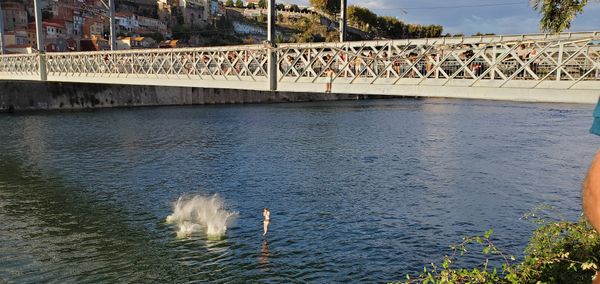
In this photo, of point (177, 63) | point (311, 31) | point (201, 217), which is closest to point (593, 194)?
point (201, 217)

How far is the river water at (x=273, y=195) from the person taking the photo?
1544 centimetres

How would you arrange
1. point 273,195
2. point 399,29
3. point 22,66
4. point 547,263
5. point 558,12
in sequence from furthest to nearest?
point 399,29
point 22,66
point 273,195
point 558,12
point 547,263

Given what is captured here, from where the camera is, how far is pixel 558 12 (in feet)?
38.9

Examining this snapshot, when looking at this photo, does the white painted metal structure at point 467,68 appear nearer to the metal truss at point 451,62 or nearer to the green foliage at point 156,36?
the metal truss at point 451,62

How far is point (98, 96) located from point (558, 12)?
6695 cm

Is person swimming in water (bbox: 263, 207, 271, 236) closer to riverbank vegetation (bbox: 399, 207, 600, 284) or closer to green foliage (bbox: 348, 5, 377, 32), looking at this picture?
riverbank vegetation (bbox: 399, 207, 600, 284)

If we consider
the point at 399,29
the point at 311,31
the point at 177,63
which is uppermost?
the point at 399,29

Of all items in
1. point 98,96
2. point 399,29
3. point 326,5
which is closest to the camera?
point 98,96

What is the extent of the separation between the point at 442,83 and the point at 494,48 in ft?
6.74

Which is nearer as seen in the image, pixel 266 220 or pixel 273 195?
pixel 266 220

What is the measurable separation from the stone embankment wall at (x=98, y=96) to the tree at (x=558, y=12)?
6464 cm

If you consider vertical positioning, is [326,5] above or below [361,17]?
above

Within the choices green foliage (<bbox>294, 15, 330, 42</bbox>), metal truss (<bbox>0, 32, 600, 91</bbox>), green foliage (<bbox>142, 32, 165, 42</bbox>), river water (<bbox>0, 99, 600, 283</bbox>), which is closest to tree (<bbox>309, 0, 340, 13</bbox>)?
green foliage (<bbox>294, 15, 330, 42</bbox>)

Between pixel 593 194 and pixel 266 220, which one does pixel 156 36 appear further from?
pixel 593 194
